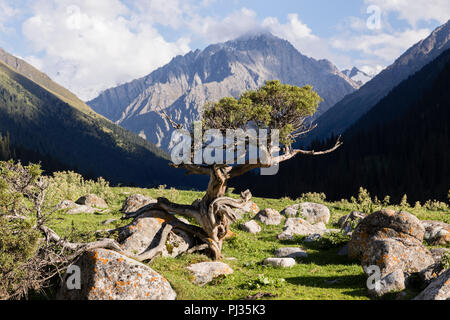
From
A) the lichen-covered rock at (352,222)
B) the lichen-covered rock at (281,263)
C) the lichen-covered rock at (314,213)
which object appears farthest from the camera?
the lichen-covered rock at (314,213)

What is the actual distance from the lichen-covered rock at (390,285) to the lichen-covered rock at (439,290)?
73.6 inches

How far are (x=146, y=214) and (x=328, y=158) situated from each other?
154 m

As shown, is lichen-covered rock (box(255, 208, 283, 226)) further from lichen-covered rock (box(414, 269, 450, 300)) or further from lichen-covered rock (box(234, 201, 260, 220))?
lichen-covered rock (box(414, 269, 450, 300))

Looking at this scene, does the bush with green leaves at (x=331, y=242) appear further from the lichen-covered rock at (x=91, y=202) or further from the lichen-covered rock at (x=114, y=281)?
the lichen-covered rock at (x=91, y=202)

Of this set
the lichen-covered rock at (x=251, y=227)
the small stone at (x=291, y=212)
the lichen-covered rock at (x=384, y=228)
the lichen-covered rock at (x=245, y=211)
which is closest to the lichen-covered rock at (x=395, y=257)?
the lichen-covered rock at (x=384, y=228)

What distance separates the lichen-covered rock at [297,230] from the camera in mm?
26109

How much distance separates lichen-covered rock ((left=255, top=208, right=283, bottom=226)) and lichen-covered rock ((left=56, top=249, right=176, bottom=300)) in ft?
61.4

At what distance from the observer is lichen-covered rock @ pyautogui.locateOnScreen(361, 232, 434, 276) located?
15.1 m

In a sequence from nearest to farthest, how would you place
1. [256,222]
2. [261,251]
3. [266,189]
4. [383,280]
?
[383,280], [261,251], [256,222], [266,189]

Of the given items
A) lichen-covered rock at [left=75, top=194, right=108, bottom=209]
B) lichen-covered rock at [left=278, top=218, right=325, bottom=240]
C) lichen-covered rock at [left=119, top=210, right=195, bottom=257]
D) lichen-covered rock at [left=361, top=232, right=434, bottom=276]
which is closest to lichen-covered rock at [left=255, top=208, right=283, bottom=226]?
lichen-covered rock at [left=278, top=218, right=325, bottom=240]

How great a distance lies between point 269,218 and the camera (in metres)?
31.0
